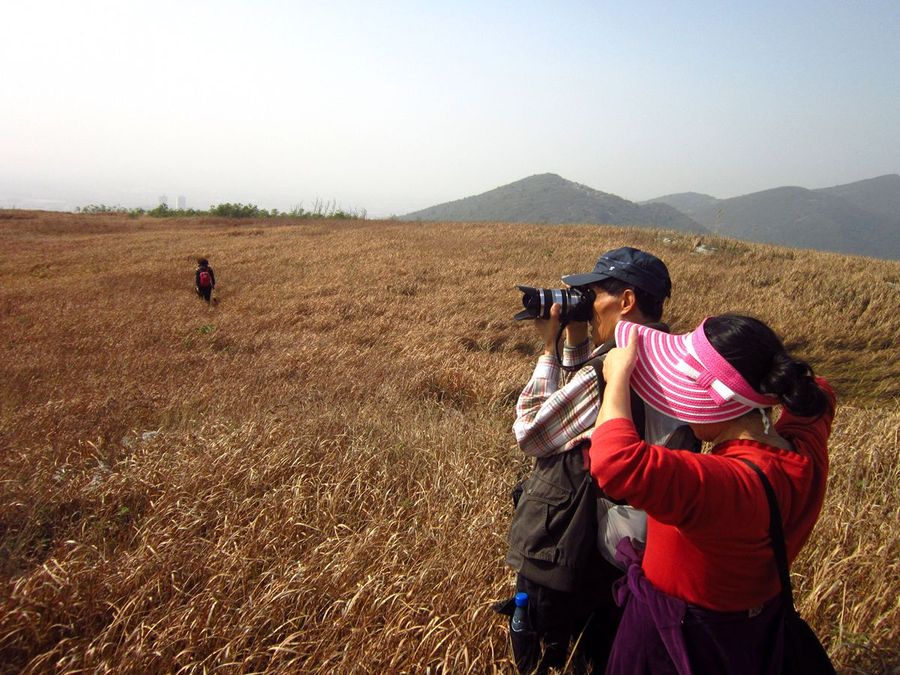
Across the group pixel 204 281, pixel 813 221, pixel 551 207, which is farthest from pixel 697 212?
pixel 204 281

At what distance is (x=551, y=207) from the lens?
433 ft

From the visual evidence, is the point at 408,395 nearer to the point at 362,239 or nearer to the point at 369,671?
the point at 369,671

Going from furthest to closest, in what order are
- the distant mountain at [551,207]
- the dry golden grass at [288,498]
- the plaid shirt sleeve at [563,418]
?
the distant mountain at [551,207] < the dry golden grass at [288,498] < the plaid shirt sleeve at [563,418]

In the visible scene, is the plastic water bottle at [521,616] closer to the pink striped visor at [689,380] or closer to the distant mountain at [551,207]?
the pink striped visor at [689,380]

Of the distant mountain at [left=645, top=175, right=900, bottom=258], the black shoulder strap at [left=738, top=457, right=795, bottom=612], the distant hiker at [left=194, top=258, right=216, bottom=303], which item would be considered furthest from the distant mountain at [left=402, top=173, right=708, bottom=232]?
the black shoulder strap at [left=738, top=457, right=795, bottom=612]

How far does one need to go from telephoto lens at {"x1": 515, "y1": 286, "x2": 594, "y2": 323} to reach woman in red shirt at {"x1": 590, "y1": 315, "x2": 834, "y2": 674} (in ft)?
1.59

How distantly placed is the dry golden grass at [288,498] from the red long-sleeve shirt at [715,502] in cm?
100

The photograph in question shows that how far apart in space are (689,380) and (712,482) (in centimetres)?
26

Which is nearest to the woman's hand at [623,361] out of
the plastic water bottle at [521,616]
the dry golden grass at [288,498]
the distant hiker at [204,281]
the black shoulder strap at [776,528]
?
the black shoulder strap at [776,528]

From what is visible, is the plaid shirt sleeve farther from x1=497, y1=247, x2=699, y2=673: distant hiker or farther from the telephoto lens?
the telephoto lens

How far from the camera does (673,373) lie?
52.9 inches

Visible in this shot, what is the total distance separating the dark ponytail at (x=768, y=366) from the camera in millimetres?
1248

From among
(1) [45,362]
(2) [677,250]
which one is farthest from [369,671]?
(2) [677,250]

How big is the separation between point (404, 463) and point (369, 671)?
1.64 meters
